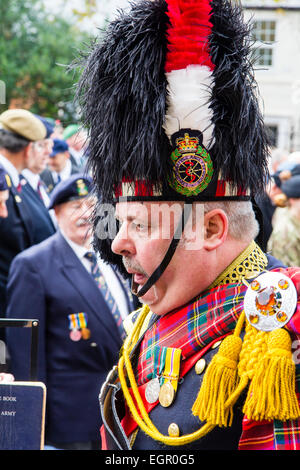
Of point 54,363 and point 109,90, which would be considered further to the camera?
point 54,363

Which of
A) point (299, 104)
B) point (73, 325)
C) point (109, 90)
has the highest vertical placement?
point (299, 104)

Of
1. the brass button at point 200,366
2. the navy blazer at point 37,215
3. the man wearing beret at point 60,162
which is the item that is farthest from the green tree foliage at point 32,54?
the brass button at point 200,366

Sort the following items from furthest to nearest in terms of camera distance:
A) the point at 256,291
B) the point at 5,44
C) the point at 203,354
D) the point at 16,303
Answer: the point at 5,44
the point at 16,303
the point at 203,354
the point at 256,291

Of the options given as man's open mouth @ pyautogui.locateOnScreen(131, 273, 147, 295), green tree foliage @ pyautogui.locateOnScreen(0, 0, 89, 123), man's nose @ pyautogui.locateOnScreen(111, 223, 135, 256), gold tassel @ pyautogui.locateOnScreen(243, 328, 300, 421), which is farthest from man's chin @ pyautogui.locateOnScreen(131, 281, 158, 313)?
green tree foliage @ pyautogui.locateOnScreen(0, 0, 89, 123)

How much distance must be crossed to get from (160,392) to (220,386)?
28cm

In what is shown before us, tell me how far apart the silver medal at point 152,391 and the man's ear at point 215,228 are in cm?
46

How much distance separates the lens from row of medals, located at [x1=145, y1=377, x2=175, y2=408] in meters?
1.94

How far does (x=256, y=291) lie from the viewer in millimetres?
1771

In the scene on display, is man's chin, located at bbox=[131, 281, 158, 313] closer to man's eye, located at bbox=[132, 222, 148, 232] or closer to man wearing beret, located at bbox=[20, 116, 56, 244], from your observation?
man's eye, located at bbox=[132, 222, 148, 232]

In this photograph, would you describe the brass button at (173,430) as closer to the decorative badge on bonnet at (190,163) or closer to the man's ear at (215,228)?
the man's ear at (215,228)
